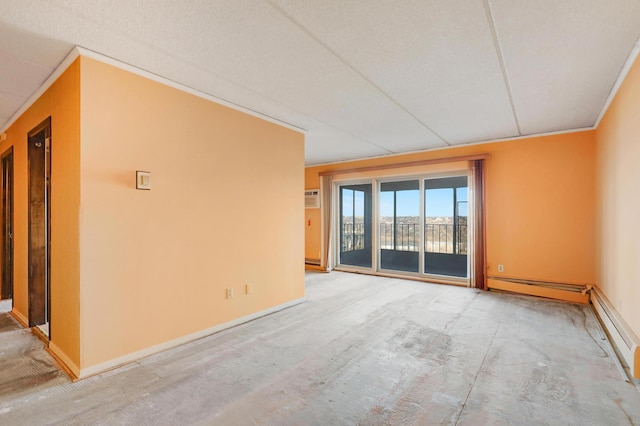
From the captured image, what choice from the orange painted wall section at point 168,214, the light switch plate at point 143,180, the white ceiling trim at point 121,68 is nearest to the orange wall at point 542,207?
the orange painted wall section at point 168,214

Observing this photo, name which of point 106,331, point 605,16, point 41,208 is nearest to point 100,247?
point 106,331

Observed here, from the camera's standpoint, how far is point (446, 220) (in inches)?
236

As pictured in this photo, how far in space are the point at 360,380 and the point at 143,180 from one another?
249cm

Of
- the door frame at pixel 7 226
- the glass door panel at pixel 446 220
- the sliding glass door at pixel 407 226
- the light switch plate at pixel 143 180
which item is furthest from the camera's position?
the sliding glass door at pixel 407 226

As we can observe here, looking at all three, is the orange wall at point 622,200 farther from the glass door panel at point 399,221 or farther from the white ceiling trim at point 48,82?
the white ceiling trim at point 48,82

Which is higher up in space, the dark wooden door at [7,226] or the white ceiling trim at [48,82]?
the white ceiling trim at [48,82]

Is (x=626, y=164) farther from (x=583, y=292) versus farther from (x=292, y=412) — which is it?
(x=292, y=412)

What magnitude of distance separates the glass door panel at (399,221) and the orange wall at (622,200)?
2.85 meters

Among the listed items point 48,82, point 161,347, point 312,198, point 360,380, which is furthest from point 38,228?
point 312,198

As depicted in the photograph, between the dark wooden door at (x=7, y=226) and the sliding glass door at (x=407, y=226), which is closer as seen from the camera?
the dark wooden door at (x=7, y=226)

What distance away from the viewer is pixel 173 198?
3016mm

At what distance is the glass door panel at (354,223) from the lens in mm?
7352

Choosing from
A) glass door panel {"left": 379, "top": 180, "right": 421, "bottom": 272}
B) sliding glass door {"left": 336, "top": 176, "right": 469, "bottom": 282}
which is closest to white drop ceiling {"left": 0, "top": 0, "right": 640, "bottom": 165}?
sliding glass door {"left": 336, "top": 176, "right": 469, "bottom": 282}

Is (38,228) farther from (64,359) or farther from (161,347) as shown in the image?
(161,347)
